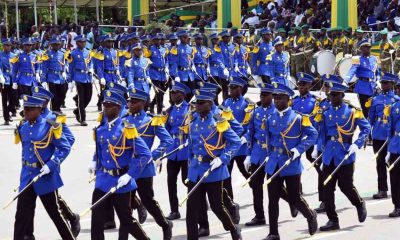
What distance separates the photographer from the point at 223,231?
12.3 m

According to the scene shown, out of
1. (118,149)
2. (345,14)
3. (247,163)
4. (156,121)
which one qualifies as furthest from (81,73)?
(118,149)

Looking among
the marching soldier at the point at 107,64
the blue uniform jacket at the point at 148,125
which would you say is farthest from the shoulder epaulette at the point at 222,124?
the marching soldier at the point at 107,64

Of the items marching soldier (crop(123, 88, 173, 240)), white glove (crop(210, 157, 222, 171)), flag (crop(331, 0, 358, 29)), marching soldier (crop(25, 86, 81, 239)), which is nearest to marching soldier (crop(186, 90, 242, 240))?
white glove (crop(210, 157, 222, 171))

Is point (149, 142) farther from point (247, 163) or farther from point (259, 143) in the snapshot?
point (259, 143)

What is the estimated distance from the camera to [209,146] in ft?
36.5

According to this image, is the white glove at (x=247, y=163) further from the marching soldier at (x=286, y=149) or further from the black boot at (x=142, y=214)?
the black boot at (x=142, y=214)

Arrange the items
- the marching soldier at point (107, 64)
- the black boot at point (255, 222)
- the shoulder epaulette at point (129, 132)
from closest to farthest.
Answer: the shoulder epaulette at point (129, 132) → the black boot at point (255, 222) → the marching soldier at point (107, 64)

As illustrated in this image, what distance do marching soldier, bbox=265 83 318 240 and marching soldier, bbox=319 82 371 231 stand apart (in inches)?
19.4

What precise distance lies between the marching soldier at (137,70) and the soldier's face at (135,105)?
946cm

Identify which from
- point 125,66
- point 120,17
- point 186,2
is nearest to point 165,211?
point 125,66

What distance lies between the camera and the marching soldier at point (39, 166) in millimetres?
10711

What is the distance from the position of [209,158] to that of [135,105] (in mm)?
1192

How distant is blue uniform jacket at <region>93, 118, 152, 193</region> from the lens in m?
10.3

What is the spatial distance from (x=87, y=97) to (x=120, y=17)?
29.0m
